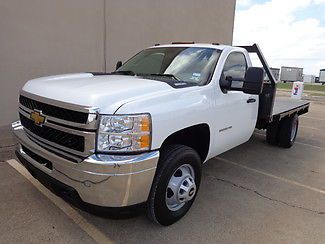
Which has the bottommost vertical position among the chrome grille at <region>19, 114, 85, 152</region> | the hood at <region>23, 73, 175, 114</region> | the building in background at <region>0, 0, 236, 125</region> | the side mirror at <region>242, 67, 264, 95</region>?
the chrome grille at <region>19, 114, 85, 152</region>

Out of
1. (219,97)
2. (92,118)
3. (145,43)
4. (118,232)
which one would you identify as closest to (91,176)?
(92,118)

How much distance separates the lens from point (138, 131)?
245 cm

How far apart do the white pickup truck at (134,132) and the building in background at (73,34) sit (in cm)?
393

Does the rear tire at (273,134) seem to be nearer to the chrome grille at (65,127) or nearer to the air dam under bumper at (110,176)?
the air dam under bumper at (110,176)

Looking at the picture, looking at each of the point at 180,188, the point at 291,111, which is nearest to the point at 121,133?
the point at 180,188

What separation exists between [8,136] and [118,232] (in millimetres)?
4155

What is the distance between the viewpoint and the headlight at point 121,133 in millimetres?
2385

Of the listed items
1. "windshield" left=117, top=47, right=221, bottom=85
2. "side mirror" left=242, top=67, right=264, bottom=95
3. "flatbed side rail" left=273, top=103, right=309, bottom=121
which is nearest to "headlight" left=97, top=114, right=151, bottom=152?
"windshield" left=117, top=47, right=221, bottom=85

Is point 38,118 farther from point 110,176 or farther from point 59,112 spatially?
point 110,176

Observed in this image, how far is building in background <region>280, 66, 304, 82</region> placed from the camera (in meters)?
45.1

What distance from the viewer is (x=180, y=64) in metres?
3.81

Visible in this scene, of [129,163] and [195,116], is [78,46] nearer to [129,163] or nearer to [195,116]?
[195,116]

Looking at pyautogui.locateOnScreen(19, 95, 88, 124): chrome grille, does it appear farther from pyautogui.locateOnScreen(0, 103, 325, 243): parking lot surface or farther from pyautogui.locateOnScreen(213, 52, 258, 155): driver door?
pyautogui.locateOnScreen(213, 52, 258, 155): driver door

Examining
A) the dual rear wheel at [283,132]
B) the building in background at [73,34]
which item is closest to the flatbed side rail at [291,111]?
the dual rear wheel at [283,132]
